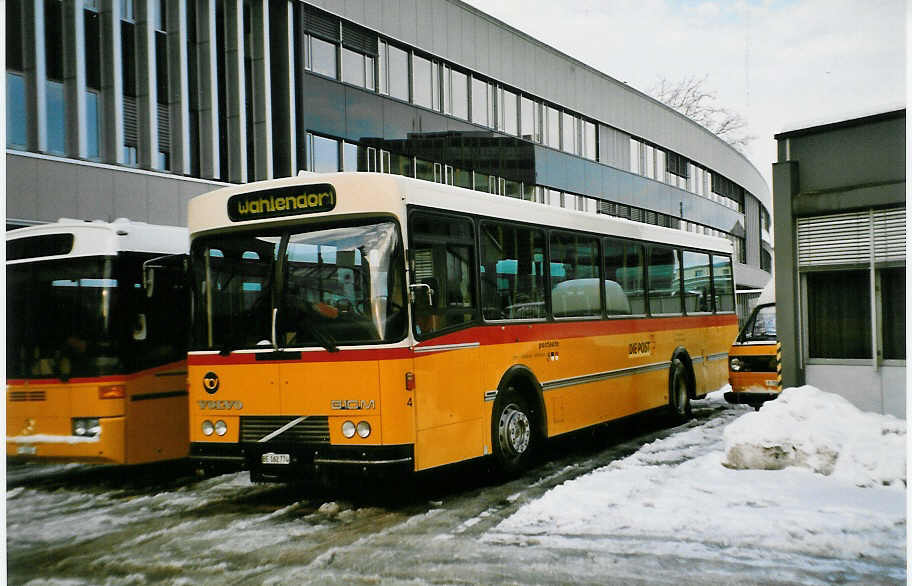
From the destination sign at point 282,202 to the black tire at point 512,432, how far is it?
8.87 ft

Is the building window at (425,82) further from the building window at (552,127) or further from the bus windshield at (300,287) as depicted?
the bus windshield at (300,287)

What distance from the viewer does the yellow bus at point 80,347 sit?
9148 millimetres

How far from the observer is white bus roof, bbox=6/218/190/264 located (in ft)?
30.4

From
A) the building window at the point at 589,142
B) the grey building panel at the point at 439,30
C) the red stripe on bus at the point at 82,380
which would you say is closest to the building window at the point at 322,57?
the grey building panel at the point at 439,30

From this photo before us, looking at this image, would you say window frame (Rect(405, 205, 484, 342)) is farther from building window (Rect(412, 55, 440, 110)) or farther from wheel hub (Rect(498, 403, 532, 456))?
building window (Rect(412, 55, 440, 110))

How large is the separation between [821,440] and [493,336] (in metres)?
3.29

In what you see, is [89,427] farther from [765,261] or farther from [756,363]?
[765,261]

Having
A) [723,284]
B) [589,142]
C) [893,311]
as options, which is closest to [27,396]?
[893,311]

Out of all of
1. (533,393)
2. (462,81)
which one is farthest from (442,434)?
(462,81)

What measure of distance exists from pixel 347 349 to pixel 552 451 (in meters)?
4.47

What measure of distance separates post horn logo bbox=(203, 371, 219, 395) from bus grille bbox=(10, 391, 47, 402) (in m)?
2.05

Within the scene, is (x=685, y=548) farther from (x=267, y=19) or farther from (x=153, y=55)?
(x=267, y=19)

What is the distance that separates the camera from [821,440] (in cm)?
859

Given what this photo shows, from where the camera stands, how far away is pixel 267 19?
72.7ft
